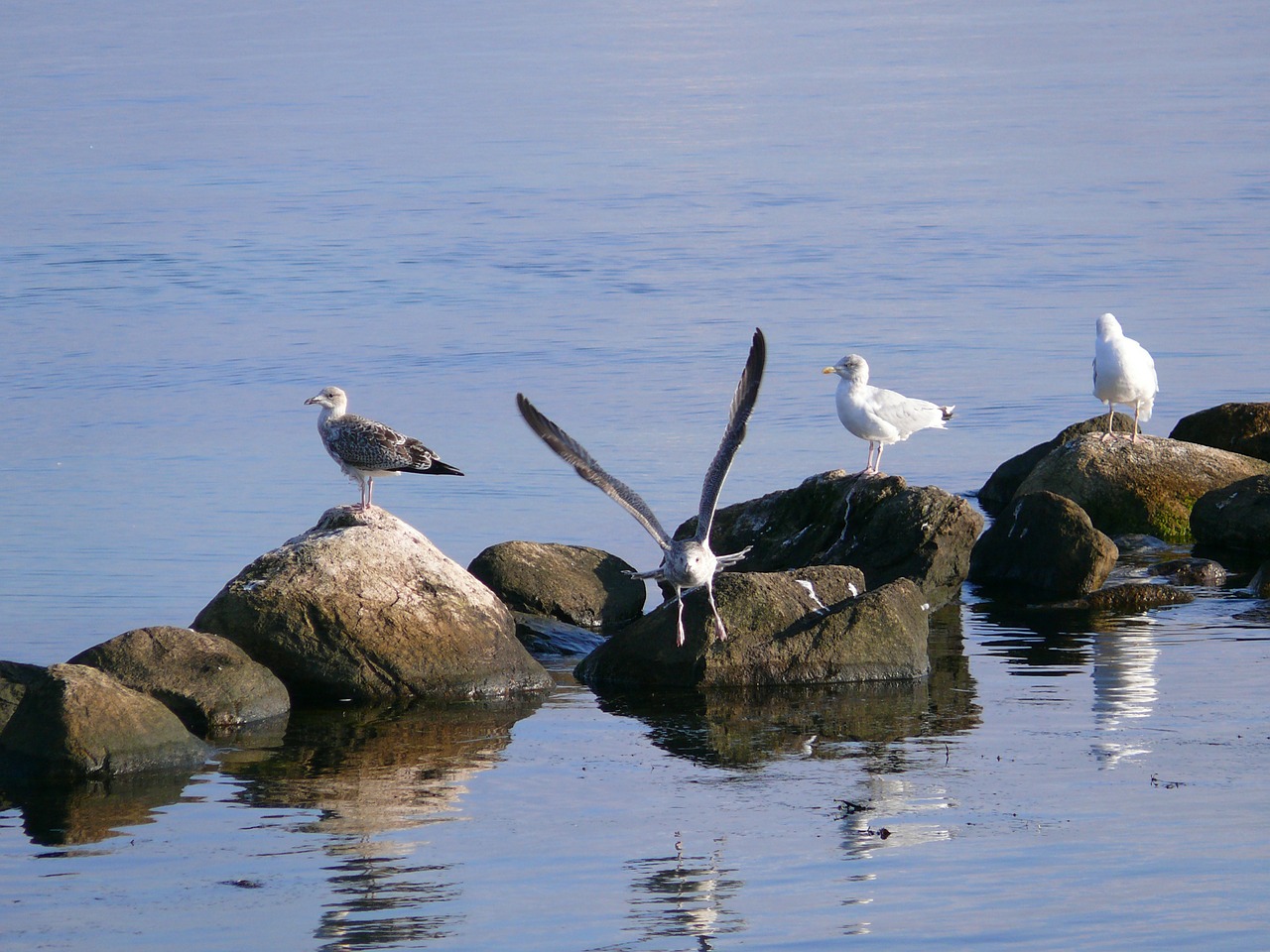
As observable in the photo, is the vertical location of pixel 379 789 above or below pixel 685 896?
above

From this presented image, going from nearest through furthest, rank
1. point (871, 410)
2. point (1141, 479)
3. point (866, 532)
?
1. point (866, 532)
2. point (871, 410)
3. point (1141, 479)

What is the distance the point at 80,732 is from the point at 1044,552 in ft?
27.4

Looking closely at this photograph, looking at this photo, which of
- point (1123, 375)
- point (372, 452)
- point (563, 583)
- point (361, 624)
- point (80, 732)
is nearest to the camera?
point (80, 732)

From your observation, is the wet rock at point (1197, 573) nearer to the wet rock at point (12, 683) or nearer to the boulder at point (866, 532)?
the boulder at point (866, 532)

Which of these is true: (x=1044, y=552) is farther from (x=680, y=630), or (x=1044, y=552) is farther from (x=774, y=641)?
(x=680, y=630)

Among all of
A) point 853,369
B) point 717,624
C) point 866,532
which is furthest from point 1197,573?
point 717,624

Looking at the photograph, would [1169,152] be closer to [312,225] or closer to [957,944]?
[312,225]

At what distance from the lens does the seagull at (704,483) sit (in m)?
11.3

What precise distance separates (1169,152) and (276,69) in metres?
42.4

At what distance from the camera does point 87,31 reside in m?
91.9

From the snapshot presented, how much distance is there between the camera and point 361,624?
12.7 m

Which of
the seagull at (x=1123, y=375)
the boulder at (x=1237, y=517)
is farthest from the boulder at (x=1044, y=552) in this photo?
the seagull at (x=1123, y=375)

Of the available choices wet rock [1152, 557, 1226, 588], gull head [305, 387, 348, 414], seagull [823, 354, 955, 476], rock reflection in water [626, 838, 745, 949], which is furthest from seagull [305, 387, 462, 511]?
wet rock [1152, 557, 1226, 588]

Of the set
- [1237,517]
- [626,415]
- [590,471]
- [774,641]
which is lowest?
[774,641]
